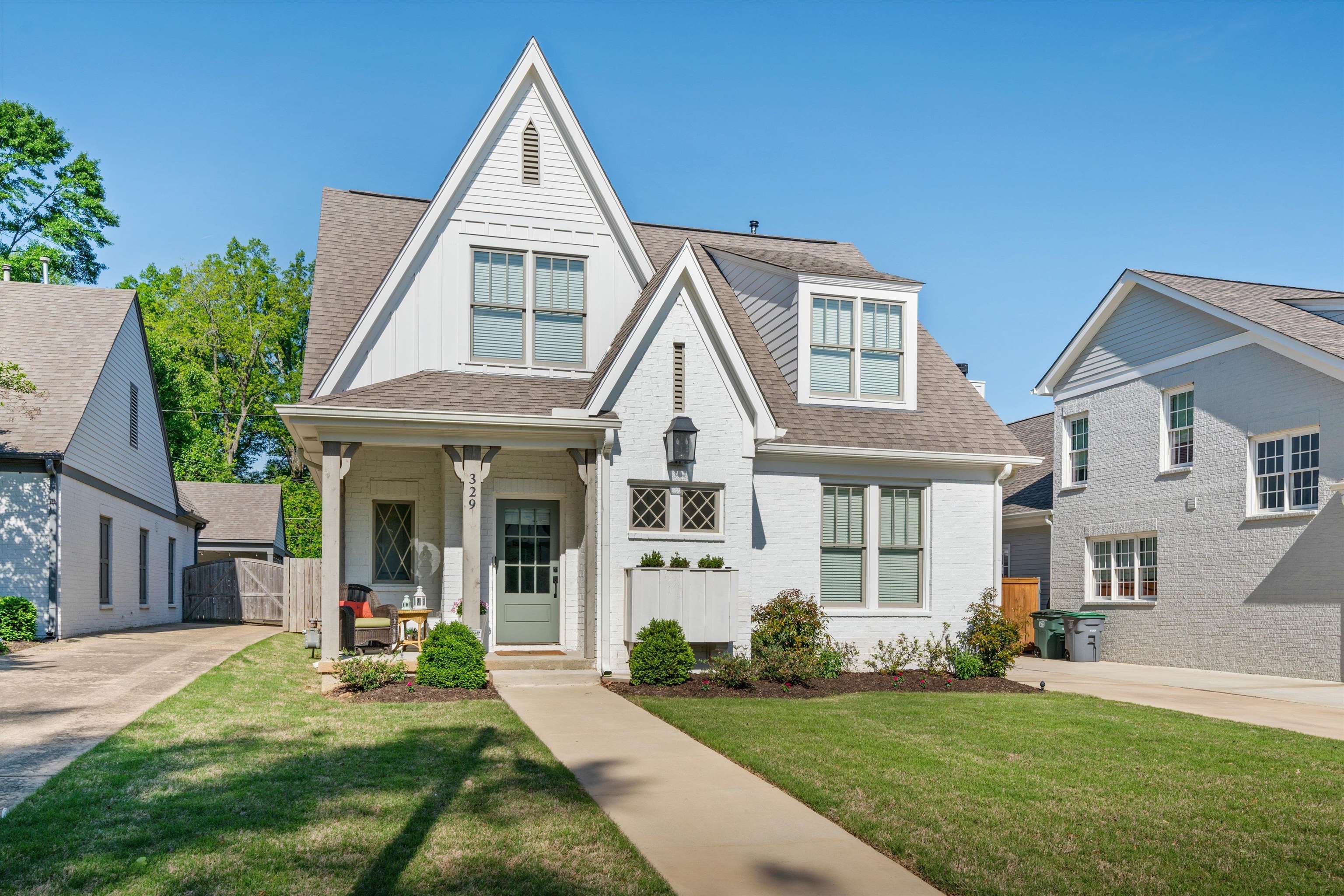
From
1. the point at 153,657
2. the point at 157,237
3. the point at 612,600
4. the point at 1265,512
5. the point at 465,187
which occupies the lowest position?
the point at 153,657

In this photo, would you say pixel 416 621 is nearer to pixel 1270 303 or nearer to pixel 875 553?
pixel 875 553

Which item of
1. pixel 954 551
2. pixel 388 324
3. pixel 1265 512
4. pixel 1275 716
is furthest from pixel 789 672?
pixel 1265 512

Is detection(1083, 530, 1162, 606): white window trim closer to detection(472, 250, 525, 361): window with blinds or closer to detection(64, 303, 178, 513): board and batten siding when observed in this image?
detection(472, 250, 525, 361): window with blinds

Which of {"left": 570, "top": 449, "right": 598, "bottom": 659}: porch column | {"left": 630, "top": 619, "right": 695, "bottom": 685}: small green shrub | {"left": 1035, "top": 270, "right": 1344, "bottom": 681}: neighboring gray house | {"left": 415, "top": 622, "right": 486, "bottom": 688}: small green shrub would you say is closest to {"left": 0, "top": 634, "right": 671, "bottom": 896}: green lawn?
{"left": 415, "top": 622, "right": 486, "bottom": 688}: small green shrub

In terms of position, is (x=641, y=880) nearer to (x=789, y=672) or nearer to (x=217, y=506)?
(x=789, y=672)

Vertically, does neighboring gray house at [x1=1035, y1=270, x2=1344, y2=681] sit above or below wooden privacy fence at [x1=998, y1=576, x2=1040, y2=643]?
above

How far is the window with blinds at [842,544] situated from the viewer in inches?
585

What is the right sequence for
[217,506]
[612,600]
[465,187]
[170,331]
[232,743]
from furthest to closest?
1. [170,331]
2. [217,506]
3. [465,187]
4. [612,600]
5. [232,743]

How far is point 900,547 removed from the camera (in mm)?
15180

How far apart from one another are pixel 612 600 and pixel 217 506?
93.5ft

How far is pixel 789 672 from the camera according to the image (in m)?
13.1

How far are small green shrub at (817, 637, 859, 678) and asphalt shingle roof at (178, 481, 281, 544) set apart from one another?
85.9ft

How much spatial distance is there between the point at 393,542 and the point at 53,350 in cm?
987

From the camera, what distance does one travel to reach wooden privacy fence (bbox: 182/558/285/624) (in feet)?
96.0
